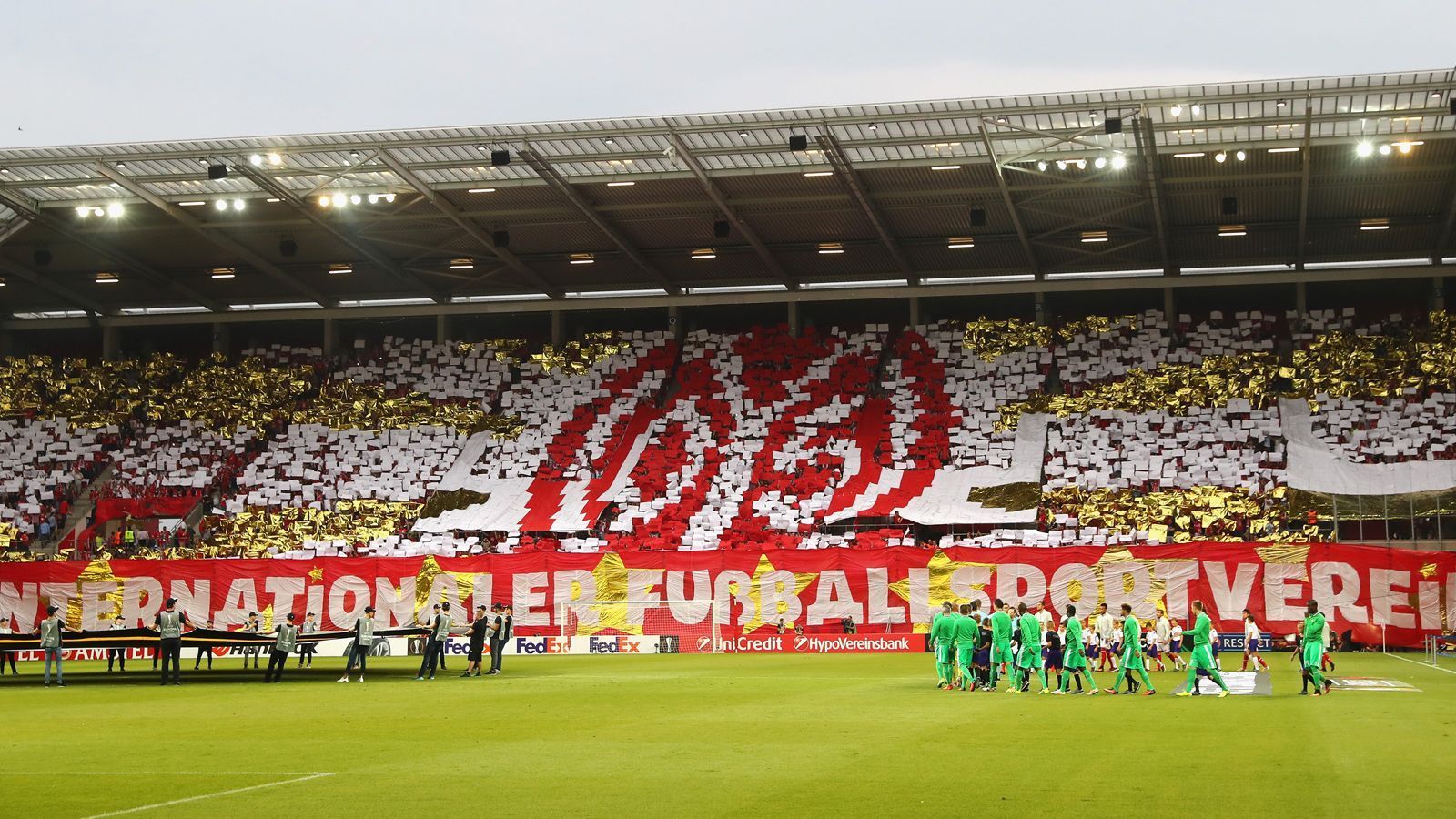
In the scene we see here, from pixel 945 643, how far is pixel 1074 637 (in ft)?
8.16

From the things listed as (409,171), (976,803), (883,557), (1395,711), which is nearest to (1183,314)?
(883,557)

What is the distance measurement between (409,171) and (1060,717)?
95.3ft

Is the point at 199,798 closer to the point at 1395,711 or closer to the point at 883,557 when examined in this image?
the point at 1395,711

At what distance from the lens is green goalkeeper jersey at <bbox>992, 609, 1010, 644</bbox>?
26.0 metres

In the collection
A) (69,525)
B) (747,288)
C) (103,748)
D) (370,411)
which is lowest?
(103,748)

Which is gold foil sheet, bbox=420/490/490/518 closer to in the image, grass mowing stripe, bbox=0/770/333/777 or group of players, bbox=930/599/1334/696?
group of players, bbox=930/599/1334/696

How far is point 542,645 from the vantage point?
43.5m

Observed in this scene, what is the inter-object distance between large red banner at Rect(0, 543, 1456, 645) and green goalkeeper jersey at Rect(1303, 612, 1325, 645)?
1562 centimetres

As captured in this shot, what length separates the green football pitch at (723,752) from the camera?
39.0 ft

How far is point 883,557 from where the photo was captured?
137 feet

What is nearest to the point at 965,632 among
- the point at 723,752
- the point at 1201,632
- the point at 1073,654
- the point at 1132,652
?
the point at 1073,654

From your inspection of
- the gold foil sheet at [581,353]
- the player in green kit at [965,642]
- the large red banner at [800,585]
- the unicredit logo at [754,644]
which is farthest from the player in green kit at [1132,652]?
the gold foil sheet at [581,353]

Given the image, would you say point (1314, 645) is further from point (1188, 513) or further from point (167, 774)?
point (1188, 513)

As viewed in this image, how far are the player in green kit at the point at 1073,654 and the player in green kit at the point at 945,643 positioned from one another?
1967 mm
